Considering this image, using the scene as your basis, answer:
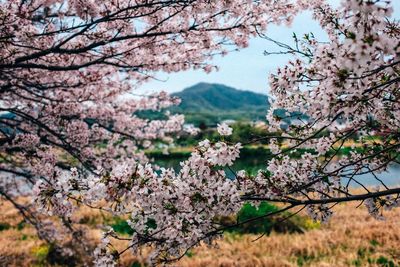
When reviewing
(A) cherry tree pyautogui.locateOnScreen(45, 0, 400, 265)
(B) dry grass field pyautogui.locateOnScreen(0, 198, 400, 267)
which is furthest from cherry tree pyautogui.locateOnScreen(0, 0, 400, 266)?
(B) dry grass field pyautogui.locateOnScreen(0, 198, 400, 267)

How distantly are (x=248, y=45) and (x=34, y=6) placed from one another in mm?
3850

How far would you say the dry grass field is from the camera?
27.6 feet

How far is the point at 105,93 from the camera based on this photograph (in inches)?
390

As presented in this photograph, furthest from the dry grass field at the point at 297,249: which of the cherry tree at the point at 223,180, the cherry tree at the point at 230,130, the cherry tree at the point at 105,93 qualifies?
the cherry tree at the point at 223,180

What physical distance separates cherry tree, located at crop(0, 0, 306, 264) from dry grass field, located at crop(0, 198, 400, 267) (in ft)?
4.24

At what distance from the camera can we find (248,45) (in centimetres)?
802

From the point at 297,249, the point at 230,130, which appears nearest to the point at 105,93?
the point at 297,249

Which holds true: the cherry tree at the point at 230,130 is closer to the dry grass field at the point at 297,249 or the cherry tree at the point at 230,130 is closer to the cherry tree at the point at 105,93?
the cherry tree at the point at 105,93

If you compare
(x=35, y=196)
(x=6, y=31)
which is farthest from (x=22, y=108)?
(x=35, y=196)

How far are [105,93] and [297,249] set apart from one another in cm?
568

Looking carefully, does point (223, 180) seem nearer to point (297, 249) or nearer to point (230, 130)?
point (230, 130)

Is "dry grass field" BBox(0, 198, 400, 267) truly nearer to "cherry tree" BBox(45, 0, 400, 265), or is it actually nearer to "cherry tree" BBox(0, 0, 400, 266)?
"cherry tree" BBox(0, 0, 400, 266)

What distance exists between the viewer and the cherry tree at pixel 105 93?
343 cm

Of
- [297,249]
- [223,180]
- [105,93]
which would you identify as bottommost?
[297,249]
